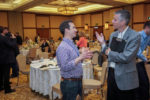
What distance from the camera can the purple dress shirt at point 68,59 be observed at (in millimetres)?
1699

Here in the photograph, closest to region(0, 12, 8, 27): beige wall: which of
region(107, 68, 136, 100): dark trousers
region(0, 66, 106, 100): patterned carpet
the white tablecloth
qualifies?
region(0, 66, 106, 100): patterned carpet

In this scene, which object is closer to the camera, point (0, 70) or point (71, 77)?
point (71, 77)

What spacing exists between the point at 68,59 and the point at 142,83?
1.80m

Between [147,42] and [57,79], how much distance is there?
78.8 inches

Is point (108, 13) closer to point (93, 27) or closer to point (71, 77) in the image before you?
point (93, 27)

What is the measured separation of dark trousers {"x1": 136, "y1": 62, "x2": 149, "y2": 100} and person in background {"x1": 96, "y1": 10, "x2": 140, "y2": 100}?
0.98m

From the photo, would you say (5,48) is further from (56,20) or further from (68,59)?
(56,20)

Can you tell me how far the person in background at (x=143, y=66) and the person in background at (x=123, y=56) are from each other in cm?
84

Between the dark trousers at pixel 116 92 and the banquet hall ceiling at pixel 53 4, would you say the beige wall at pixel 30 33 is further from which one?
the dark trousers at pixel 116 92

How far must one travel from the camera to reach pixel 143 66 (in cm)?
269

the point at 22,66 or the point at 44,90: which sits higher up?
the point at 22,66

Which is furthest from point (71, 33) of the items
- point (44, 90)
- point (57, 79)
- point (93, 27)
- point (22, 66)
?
point (93, 27)

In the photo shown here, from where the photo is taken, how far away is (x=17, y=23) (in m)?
14.4

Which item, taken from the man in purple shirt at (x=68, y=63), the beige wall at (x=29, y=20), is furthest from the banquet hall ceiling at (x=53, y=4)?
the man in purple shirt at (x=68, y=63)
